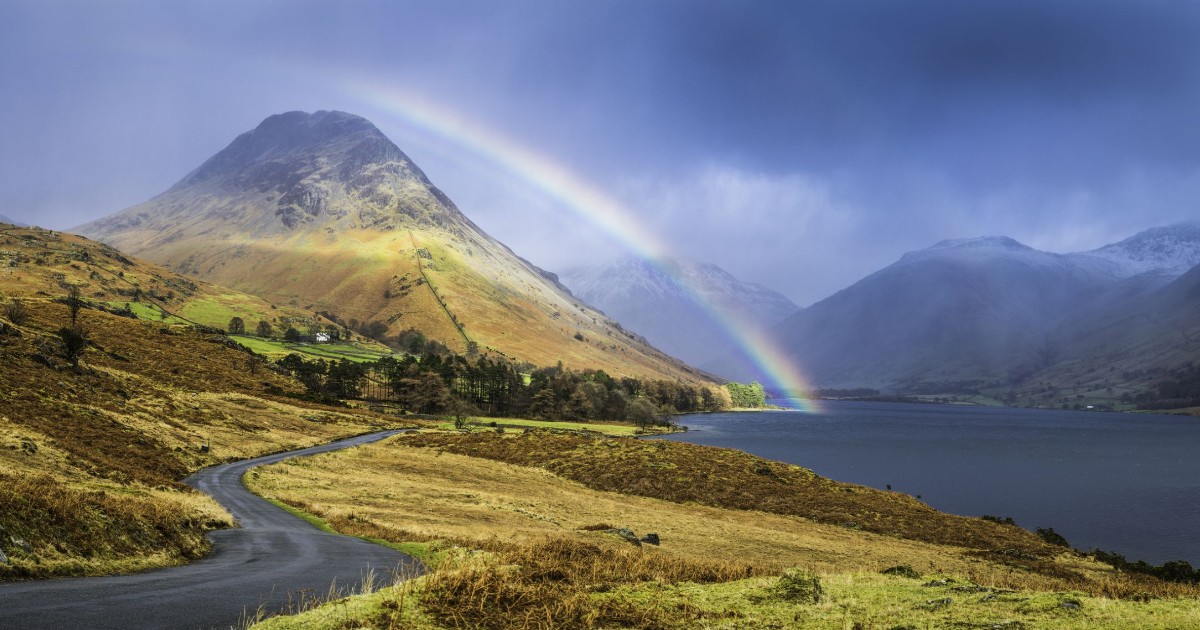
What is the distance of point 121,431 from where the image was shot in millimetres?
54500

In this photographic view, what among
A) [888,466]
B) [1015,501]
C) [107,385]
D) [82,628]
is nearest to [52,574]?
[82,628]

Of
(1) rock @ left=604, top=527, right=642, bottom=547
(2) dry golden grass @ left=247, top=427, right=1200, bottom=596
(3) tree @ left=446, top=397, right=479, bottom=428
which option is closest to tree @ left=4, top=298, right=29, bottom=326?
(2) dry golden grass @ left=247, top=427, right=1200, bottom=596

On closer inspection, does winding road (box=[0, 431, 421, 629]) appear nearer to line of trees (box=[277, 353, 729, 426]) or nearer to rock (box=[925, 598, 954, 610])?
rock (box=[925, 598, 954, 610])

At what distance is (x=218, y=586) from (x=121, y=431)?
50.6 m

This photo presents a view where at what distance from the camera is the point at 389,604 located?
385 inches

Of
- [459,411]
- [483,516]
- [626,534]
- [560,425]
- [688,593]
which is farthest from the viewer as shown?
[560,425]

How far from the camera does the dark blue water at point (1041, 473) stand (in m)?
62.9

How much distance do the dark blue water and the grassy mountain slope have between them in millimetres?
68473

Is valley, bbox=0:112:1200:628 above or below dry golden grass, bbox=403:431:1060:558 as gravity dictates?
above

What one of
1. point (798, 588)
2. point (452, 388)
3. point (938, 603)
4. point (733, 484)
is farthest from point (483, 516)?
point (452, 388)

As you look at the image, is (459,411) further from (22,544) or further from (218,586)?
(22,544)

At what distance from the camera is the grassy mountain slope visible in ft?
56.8

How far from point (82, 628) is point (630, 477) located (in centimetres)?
5877

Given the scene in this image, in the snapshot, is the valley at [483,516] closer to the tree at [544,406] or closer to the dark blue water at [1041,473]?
the dark blue water at [1041,473]
